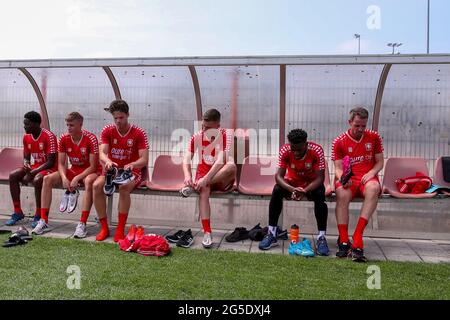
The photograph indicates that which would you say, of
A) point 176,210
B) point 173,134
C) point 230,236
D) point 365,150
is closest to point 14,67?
point 173,134

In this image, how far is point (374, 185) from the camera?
464cm

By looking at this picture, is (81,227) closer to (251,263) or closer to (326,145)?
(251,263)

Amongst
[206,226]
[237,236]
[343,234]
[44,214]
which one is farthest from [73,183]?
[343,234]

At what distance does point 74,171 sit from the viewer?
564 centimetres

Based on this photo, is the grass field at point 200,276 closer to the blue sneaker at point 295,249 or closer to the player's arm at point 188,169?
the blue sneaker at point 295,249

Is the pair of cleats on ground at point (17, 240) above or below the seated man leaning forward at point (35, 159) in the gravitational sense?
below

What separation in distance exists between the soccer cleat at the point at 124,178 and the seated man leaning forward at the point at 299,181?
156 cm

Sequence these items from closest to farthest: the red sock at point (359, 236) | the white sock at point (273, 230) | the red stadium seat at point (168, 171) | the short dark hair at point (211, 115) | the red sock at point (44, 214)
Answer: the red sock at point (359, 236) → the white sock at point (273, 230) → the short dark hair at point (211, 115) → the red sock at point (44, 214) → the red stadium seat at point (168, 171)

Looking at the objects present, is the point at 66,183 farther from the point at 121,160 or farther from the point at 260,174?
the point at 260,174

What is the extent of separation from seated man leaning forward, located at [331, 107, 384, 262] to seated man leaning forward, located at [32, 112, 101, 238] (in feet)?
9.07

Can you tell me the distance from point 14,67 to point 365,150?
4530mm

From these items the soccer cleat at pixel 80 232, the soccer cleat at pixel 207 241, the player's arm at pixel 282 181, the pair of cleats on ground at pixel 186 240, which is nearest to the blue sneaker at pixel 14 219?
the soccer cleat at pixel 80 232

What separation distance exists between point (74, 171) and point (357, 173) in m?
3.32

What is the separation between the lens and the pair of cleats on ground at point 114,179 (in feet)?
16.5
